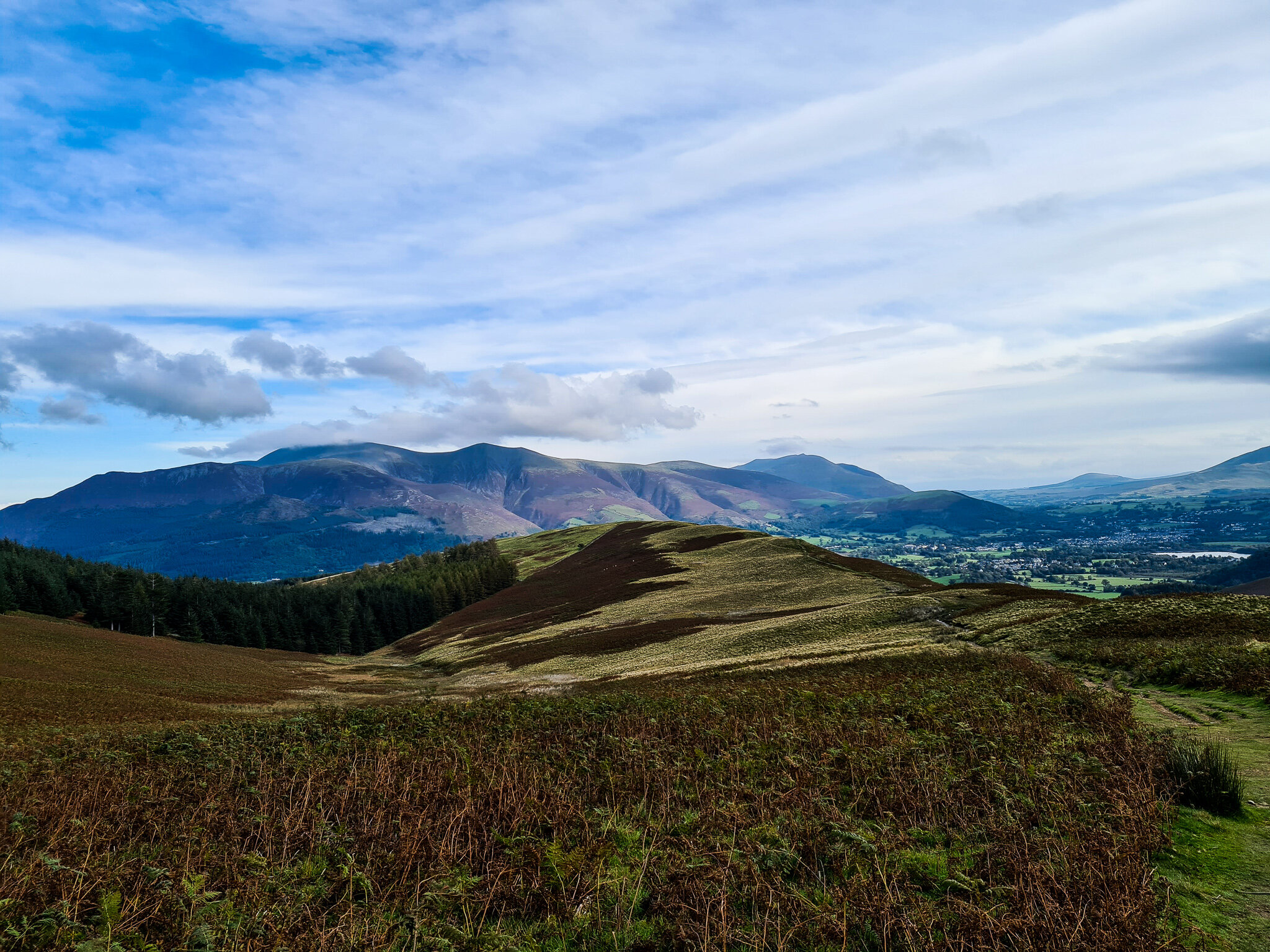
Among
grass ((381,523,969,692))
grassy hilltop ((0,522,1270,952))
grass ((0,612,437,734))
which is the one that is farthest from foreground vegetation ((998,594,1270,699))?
grass ((0,612,437,734))

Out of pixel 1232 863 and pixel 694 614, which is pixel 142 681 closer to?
pixel 694 614

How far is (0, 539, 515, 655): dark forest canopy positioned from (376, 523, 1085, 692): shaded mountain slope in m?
23.6

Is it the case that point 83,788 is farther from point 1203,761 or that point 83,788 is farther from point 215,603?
point 215,603

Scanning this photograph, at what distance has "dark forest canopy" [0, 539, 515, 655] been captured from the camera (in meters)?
110

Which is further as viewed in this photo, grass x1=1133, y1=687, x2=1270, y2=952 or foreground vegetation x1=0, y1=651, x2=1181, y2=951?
grass x1=1133, y1=687, x2=1270, y2=952

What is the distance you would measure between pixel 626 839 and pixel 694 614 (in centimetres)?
6101

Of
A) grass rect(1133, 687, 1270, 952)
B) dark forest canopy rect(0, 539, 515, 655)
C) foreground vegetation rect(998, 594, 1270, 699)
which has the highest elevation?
grass rect(1133, 687, 1270, 952)

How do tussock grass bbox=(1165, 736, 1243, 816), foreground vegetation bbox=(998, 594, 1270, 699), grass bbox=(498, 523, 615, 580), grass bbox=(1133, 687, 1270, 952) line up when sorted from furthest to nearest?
grass bbox=(498, 523, 615, 580) < foreground vegetation bbox=(998, 594, 1270, 699) < tussock grass bbox=(1165, 736, 1243, 816) < grass bbox=(1133, 687, 1270, 952)

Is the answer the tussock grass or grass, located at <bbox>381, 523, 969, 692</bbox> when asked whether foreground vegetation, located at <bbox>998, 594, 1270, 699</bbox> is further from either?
the tussock grass

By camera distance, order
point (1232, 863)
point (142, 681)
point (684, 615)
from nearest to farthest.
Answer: point (1232, 863) → point (142, 681) → point (684, 615)

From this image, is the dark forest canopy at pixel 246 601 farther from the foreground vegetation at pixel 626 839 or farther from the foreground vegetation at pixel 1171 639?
the foreground vegetation at pixel 1171 639

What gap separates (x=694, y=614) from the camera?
71.1 meters

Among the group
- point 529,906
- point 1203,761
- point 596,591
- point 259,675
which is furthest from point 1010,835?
point 596,591

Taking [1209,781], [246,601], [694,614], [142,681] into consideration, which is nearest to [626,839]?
[1209,781]
